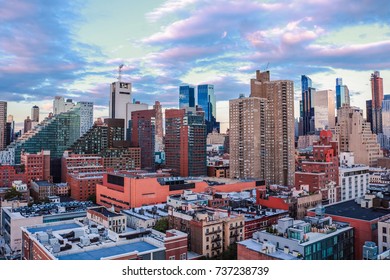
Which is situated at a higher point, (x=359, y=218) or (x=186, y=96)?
(x=186, y=96)

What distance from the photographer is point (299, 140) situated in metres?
68.4

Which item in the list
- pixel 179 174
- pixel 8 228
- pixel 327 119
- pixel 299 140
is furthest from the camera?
pixel 299 140

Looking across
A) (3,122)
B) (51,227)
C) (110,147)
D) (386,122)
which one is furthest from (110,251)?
(386,122)

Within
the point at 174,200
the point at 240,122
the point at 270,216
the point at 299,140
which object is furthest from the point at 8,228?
the point at 299,140

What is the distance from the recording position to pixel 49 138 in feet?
144

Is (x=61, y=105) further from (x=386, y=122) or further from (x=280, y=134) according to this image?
(x=386, y=122)

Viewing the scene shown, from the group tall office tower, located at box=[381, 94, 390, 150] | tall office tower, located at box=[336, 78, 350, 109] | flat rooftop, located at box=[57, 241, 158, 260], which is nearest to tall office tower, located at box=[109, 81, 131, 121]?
tall office tower, located at box=[336, 78, 350, 109]

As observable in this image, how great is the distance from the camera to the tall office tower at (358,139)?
147 feet

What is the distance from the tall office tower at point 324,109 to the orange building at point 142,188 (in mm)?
33381

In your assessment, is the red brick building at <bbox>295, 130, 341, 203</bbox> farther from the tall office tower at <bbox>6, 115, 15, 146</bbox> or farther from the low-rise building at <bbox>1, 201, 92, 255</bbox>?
the tall office tower at <bbox>6, 115, 15, 146</bbox>

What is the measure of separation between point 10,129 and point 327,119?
151 ft

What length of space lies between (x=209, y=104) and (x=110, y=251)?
3526 inches

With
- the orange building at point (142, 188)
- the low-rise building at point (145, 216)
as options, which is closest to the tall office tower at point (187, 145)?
the orange building at point (142, 188)
